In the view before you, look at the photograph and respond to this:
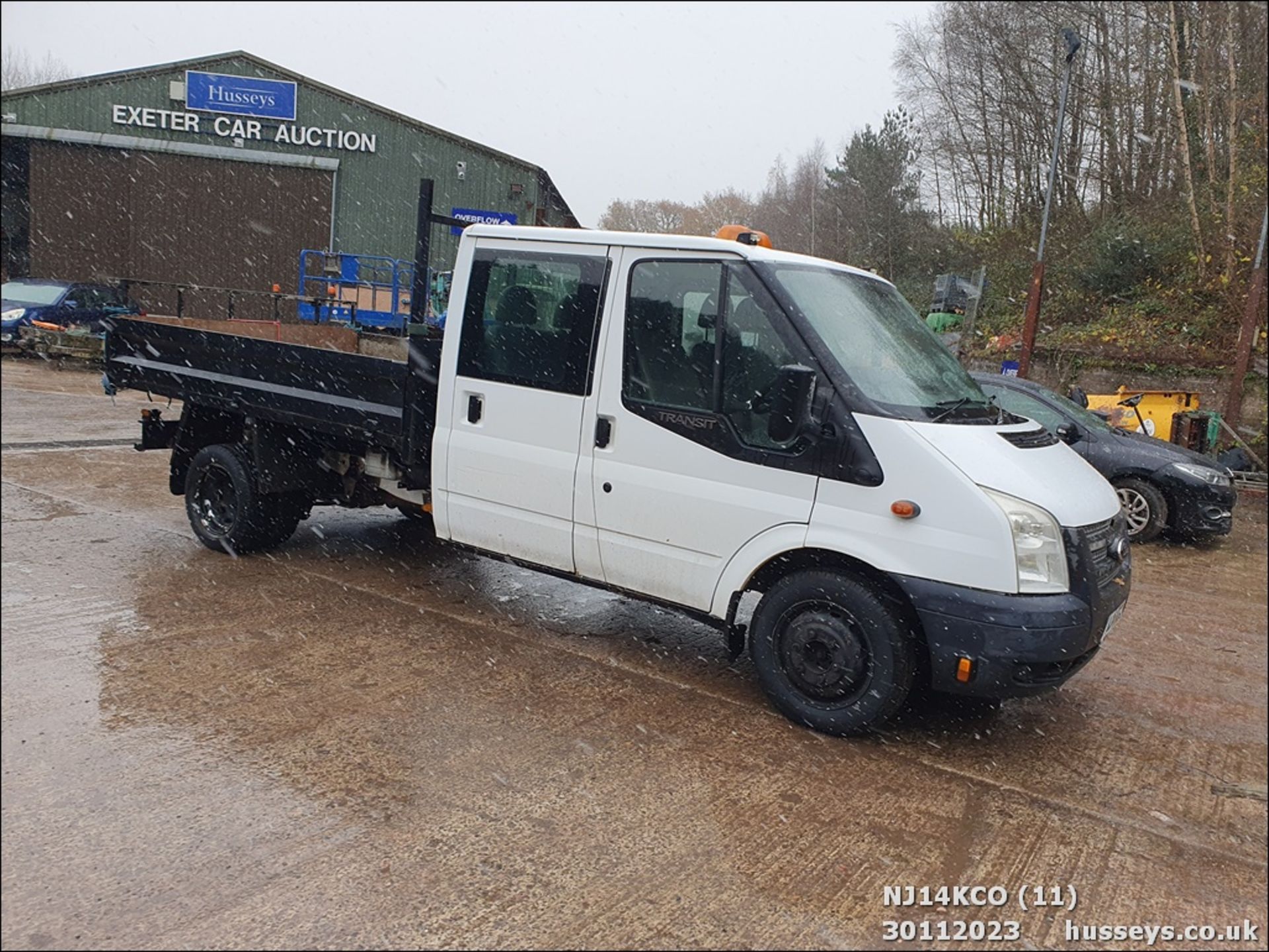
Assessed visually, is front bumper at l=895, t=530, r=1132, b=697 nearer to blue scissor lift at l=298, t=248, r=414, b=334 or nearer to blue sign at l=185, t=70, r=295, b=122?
blue scissor lift at l=298, t=248, r=414, b=334

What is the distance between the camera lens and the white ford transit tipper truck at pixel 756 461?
4.03 metres

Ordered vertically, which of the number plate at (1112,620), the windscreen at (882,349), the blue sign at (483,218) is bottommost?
the number plate at (1112,620)

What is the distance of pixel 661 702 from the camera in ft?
15.6

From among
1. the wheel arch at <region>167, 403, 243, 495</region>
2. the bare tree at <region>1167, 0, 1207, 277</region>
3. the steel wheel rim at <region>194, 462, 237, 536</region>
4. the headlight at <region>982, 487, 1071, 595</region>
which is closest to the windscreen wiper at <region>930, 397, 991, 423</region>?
the headlight at <region>982, 487, 1071, 595</region>

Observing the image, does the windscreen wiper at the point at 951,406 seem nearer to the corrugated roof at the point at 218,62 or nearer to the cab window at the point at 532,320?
the cab window at the point at 532,320

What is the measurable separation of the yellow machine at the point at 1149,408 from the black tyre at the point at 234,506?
10.1 m

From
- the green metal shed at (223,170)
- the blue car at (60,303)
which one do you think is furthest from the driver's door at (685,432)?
the green metal shed at (223,170)

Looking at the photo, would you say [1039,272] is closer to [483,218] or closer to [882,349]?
[483,218]

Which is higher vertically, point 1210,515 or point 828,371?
point 828,371

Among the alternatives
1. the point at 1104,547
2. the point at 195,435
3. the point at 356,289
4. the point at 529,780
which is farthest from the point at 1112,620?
the point at 356,289

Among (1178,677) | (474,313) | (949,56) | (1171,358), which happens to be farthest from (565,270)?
(1171,358)

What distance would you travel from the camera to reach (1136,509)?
910cm

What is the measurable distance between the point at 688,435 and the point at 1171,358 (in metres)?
13.4

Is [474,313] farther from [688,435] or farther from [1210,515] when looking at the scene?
[1210,515]
